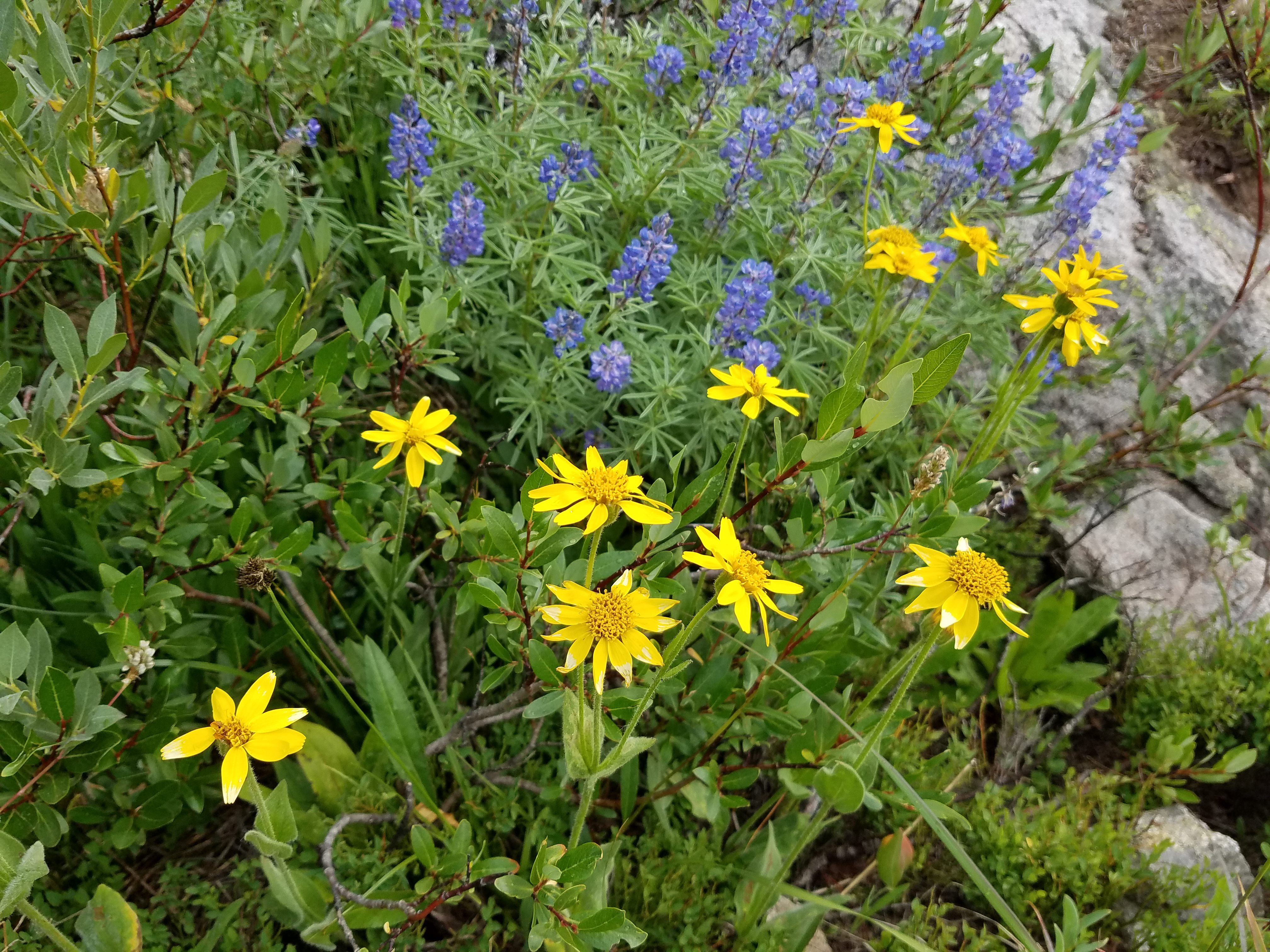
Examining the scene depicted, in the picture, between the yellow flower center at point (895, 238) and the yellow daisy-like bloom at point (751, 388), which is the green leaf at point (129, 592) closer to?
the yellow daisy-like bloom at point (751, 388)

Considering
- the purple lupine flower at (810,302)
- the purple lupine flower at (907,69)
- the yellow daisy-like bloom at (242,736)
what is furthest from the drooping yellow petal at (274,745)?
the purple lupine flower at (907,69)

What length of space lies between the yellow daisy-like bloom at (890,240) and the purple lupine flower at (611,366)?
611mm

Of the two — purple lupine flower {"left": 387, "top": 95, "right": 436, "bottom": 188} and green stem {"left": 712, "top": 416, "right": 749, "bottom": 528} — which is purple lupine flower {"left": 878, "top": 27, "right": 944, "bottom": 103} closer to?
purple lupine flower {"left": 387, "top": 95, "right": 436, "bottom": 188}

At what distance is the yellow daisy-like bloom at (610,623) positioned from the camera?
3.57 ft

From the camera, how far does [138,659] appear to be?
1.39 meters

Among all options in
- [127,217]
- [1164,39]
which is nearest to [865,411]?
[127,217]

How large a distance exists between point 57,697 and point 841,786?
1.26 metres

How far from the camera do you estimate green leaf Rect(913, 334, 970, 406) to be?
137 centimetres

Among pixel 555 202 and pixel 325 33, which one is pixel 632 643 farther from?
pixel 325 33

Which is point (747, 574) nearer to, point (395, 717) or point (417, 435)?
point (417, 435)

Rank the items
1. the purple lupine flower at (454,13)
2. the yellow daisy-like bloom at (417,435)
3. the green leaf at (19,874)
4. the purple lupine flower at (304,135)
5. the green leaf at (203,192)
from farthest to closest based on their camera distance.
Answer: the purple lupine flower at (454,13)
the purple lupine flower at (304,135)
the green leaf at (203,192)
the yellow daisy-like bloom at (417,435)
the green leaf at (19,874)

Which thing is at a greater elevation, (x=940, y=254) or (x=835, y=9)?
(x=835, y=9)

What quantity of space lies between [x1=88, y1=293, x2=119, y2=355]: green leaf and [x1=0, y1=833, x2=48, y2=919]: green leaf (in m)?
0.73

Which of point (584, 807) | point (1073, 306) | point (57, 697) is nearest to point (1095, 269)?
point (1073, 306)
